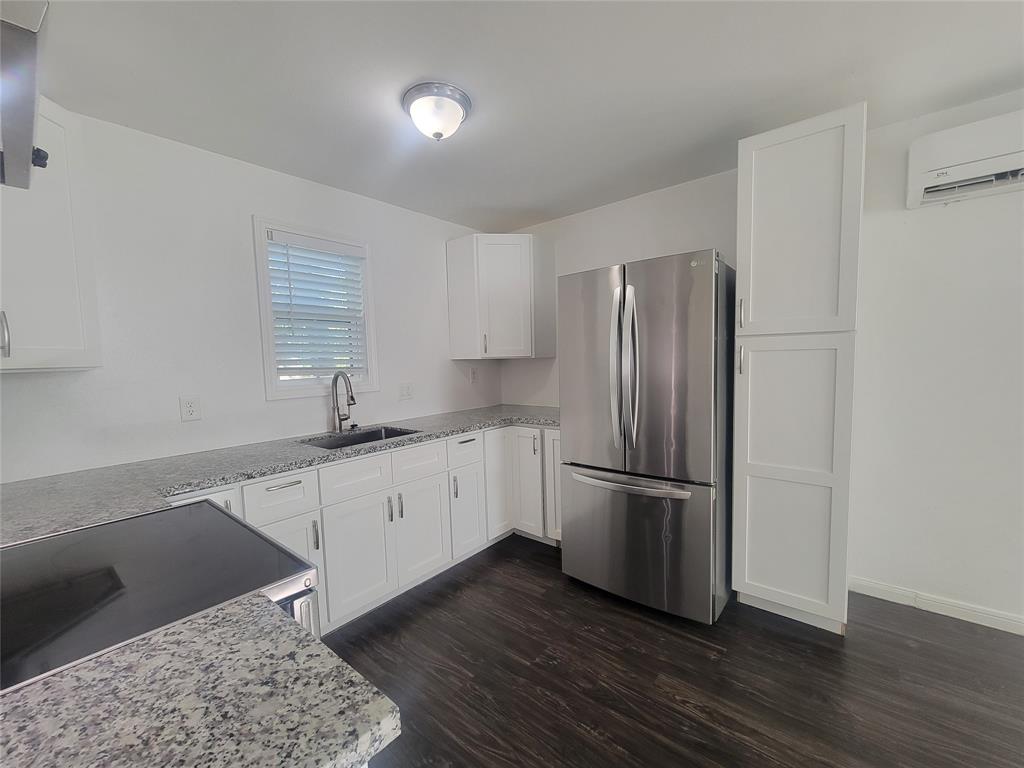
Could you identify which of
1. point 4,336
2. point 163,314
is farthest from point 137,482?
point 163,314

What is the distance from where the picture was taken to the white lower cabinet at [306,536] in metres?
1.77

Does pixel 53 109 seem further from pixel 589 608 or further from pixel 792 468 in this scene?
pixel 792 468

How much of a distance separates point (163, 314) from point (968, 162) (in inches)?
146

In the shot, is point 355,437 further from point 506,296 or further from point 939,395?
point 939,395

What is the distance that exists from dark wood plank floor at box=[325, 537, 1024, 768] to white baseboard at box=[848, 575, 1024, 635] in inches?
2.1

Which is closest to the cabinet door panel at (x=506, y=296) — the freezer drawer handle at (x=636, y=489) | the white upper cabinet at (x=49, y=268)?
the freezer drawer handle at (x=636, y=489)

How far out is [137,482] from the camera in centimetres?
151

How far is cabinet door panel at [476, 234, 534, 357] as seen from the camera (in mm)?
3066

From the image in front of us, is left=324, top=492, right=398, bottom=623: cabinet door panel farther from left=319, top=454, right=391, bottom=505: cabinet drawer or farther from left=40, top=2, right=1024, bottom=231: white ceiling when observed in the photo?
left=40, top=2, right=1024, bottom=231: white ceiling

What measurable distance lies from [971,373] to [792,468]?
0.94 metres

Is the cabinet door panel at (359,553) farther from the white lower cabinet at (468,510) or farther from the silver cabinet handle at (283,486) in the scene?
the white lower cabinet at (468,510)

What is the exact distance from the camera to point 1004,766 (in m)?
1.27

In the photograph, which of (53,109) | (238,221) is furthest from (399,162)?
(53,109)

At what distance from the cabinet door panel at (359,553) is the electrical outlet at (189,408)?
804 mm
